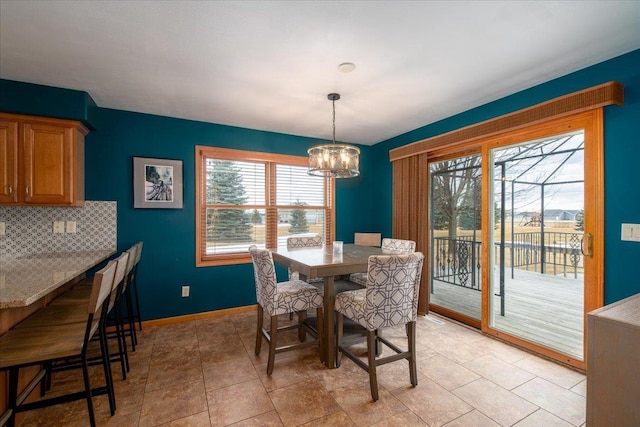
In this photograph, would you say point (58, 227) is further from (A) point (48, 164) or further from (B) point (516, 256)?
(B) point (516, 256)

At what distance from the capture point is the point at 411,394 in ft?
6.77

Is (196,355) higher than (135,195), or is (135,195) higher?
(135,195)

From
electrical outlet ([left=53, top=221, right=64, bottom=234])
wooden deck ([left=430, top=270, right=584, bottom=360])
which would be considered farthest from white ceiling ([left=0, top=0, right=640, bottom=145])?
wooden deck ([left=430, top=270, right=584, bottom=360])

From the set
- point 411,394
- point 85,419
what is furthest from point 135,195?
point 411,394

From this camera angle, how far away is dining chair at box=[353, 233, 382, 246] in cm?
444

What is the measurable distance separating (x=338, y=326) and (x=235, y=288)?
185 centimetres

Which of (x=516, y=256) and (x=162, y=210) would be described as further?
(x=162, y=210)

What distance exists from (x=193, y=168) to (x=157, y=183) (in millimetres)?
444

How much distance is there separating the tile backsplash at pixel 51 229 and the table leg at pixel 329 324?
8.22 feet

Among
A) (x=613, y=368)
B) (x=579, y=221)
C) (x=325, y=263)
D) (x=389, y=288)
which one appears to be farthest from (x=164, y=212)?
(x=579, y=221)

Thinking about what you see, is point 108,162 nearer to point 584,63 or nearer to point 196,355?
point 196,355

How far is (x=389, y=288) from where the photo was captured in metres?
2.03

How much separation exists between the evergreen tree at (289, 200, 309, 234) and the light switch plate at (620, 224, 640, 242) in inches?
131

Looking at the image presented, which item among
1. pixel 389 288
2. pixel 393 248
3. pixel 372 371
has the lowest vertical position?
pixel 372 371
